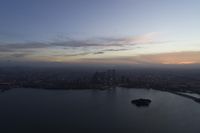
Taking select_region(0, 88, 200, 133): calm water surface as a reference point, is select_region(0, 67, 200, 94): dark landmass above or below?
above

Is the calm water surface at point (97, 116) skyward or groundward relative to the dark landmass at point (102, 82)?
groundward

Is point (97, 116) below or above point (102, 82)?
below

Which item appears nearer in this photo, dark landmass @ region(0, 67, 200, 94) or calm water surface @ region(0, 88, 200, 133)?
calm water surface @ region(0, 88, 200, 133)

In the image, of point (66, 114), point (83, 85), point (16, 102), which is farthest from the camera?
point (83, 85)

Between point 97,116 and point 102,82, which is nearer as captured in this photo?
point 97,116

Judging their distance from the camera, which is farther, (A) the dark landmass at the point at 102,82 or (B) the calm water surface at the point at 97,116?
(A) the dark landmass at the point at 102,82

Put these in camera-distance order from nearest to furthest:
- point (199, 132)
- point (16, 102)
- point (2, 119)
Result: point (199, 132) → point (2, 119) → point (16, 102)

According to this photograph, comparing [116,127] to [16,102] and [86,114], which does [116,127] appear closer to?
[86,114]

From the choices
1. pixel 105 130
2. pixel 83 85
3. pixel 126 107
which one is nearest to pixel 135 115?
pixel 126 107
